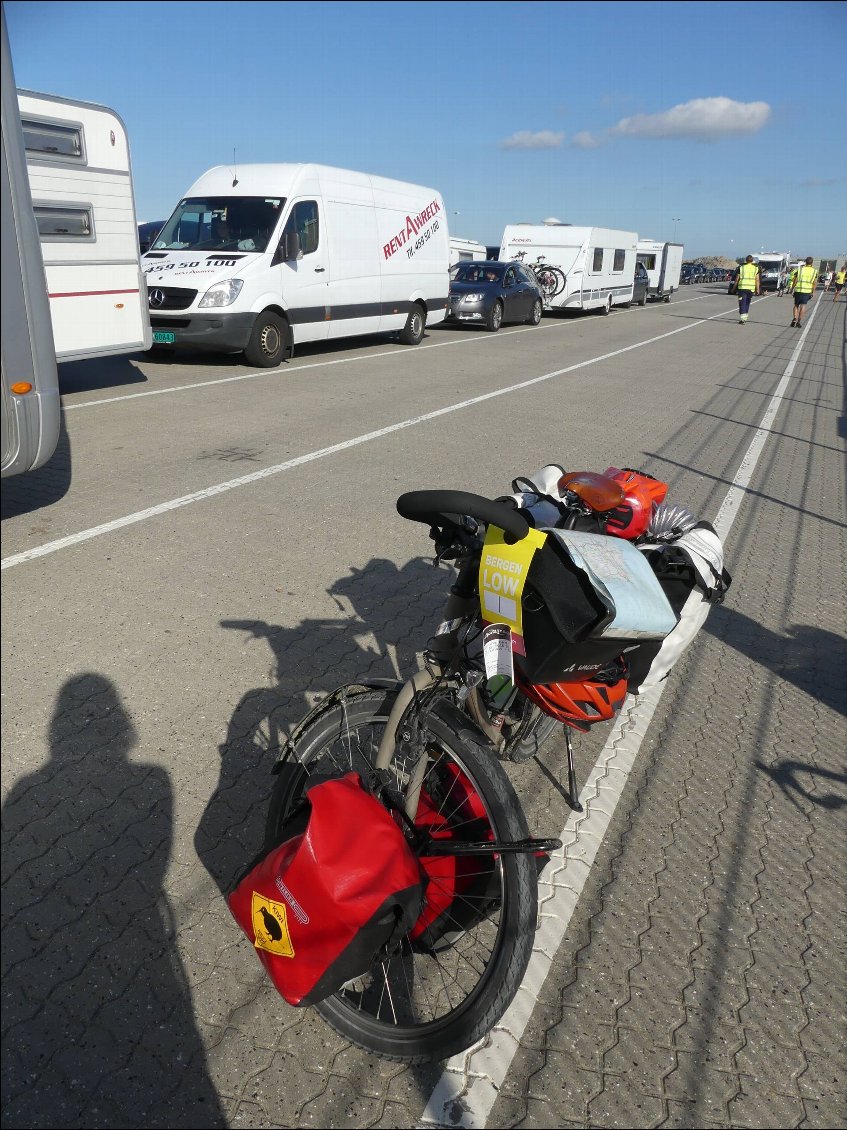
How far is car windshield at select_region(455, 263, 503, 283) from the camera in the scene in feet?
77.0

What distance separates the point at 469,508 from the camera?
2.06 m

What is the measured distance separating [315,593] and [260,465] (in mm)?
3113

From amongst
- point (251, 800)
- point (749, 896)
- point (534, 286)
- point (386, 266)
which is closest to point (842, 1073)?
point (749, 896)

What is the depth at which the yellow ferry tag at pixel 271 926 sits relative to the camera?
209 cm

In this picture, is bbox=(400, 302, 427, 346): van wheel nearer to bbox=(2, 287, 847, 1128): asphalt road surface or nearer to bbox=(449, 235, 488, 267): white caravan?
bbox=(2, 287, 847, 1128): asphalt road surface

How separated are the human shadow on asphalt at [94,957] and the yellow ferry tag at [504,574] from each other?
1250mm

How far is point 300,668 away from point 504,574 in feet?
7.43

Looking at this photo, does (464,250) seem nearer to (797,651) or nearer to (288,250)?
(288,250)

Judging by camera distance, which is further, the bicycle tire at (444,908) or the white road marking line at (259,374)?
the white road marking line at (259,374)

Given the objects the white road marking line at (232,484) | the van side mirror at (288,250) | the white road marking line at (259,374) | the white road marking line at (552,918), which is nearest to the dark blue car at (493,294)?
the white road marking line at (259,374)

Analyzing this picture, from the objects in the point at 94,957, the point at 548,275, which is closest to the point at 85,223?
the point at 94,957

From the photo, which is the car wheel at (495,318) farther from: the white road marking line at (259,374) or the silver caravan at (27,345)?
the silver caravan at (27,345)

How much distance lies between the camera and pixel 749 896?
296cm

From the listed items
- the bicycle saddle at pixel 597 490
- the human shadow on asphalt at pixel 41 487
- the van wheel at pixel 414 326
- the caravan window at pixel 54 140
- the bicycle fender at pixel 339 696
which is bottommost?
the human shadow on asphalt at pixel 41 487
